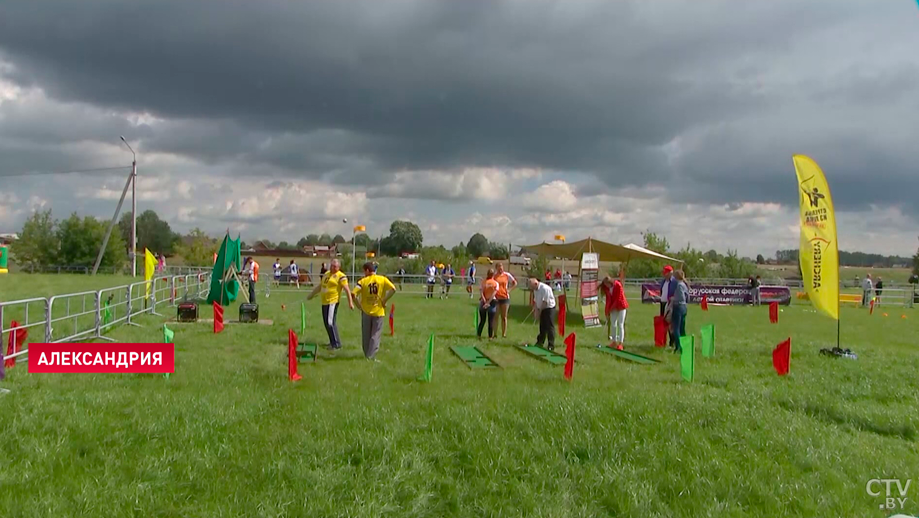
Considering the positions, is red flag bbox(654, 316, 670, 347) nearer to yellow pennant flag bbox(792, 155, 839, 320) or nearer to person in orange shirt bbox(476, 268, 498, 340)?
yellow pennant flag bbox(792, 155, 839, 320)

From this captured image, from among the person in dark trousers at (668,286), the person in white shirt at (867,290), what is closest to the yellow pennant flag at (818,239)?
the person in dark trousers at (668,286)

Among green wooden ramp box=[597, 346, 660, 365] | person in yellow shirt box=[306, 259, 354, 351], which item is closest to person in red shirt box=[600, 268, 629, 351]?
green wooden ramp box=[597, 346, 660, 365]

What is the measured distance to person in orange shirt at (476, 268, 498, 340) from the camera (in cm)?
1488

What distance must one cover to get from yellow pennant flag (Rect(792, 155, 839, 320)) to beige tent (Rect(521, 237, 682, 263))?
9.36m

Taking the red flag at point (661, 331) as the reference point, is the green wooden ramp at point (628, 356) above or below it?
below

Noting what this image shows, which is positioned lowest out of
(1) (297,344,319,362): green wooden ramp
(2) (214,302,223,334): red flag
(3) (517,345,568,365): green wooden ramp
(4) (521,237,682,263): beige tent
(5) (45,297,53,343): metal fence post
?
(3) (517,345,568,365): green wooden ramp

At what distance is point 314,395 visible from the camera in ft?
26.2

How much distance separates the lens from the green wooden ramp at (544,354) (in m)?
12.0

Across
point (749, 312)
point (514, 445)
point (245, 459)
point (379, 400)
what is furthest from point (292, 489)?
point (749, 312)

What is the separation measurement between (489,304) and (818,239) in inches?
270

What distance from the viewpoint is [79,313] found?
41.2ft

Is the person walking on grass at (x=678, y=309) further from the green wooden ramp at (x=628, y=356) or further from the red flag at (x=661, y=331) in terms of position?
the green wooden ramp at (x=628, y=356)

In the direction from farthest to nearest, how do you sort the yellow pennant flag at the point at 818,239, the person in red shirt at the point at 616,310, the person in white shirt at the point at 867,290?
the person in white shirt at the point at 867,290 < the person in red shirt at the point at 616,310 < the yellow pennant flag at the point at 818,239

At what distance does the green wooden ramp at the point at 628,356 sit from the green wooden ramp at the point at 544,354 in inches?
48.6
